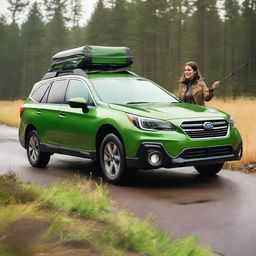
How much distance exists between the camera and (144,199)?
7.23 metres

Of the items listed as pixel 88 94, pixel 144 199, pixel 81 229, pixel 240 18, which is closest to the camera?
pixel 81 229

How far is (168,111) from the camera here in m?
8.16

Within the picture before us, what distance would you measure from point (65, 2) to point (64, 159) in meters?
66.6

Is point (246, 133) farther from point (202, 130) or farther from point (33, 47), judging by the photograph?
point (33, 47)

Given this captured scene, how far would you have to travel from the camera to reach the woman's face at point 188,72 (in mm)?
10000

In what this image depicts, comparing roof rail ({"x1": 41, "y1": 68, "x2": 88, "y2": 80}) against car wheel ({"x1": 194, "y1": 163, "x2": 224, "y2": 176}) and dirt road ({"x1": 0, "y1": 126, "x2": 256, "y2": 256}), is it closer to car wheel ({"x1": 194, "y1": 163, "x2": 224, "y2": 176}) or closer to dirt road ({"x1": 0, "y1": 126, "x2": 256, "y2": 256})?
dirt road ({"x1": 0, "y1": 126, "x2": 256, "y2": 256})

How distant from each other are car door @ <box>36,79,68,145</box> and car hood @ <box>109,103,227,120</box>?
167 cm

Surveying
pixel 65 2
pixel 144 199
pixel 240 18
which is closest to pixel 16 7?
pixel 65 2

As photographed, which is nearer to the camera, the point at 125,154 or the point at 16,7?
the point at 125,154

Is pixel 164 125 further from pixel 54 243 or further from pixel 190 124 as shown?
pixel 54 243

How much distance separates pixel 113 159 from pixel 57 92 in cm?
248

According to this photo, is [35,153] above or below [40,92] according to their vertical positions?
below

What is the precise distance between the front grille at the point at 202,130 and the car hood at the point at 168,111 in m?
0.12

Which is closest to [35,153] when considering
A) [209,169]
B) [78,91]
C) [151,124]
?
[78,91]
